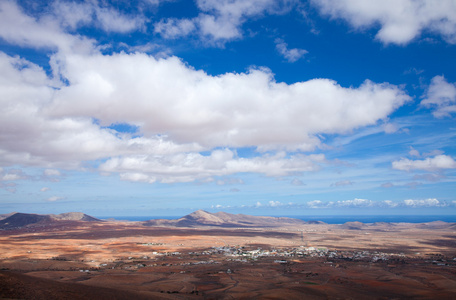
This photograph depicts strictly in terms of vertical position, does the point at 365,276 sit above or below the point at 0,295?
below

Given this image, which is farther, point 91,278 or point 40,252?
point 40,252

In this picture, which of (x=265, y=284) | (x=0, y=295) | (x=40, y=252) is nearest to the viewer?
(x=0, y=295)

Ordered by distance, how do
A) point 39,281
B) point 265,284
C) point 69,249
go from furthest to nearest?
point 69,249 → point 265,284 → point 39,281

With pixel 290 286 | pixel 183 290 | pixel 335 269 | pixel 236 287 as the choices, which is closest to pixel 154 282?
pixel 183 290

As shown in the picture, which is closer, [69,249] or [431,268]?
[431,268]

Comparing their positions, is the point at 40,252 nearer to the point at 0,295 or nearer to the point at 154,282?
the point at 154,282

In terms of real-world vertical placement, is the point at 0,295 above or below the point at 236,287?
above

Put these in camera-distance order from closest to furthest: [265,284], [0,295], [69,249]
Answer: [0,295] → [265,284] → [69,249]

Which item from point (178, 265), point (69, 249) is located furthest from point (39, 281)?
point (69, 249)

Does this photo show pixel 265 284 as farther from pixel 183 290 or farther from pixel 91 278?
pixel 91 278
